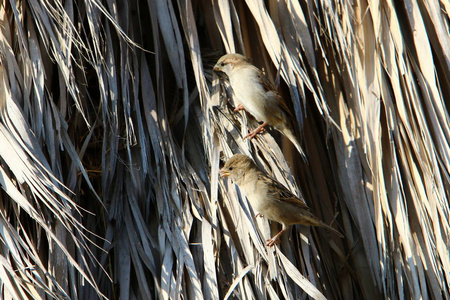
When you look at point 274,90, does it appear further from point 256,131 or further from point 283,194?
point 283,194

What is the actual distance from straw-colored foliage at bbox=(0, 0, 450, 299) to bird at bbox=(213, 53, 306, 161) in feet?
0.32

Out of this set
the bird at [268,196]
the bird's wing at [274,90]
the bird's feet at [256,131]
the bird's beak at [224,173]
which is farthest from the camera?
the bird's wing at [274,90]

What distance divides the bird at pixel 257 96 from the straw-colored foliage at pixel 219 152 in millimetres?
97

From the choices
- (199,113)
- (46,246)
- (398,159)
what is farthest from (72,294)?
(398,159)

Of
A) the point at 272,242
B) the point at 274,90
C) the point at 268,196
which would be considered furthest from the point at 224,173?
the point at 274,90

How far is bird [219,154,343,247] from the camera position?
12.5ft

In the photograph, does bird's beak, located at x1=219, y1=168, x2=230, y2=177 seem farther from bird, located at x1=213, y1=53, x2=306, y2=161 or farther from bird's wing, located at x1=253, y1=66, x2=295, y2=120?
bird's wing, located at x1=253, y1=66, x2=295, y2=120

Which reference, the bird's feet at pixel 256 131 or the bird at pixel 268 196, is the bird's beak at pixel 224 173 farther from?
the bird's feet at pixel 256 131

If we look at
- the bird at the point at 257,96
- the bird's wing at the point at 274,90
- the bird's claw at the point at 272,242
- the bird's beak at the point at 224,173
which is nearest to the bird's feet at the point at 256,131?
the bird at the point at 257,96

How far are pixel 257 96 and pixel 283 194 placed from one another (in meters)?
0.68

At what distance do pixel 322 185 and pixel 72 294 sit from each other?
5.84 feet

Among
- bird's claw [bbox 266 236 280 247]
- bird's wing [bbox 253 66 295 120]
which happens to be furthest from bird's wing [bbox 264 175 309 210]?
bird's wing [bbox 253 66 295 120]

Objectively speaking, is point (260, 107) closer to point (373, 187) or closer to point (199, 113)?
point (199, 113)

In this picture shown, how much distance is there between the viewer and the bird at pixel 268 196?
382 centimetres
